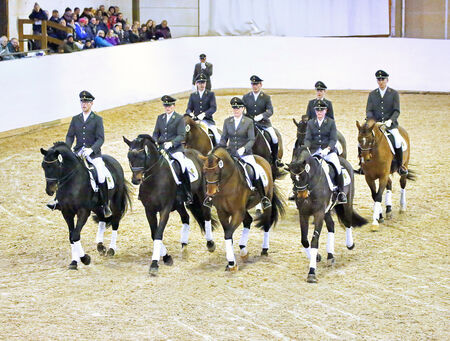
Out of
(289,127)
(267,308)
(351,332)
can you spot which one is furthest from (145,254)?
(289,127)

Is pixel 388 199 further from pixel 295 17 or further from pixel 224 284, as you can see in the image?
pixel 295 17

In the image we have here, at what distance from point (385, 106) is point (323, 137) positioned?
9.25 feet

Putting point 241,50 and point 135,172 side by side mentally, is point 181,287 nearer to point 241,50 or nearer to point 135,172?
point 135,172

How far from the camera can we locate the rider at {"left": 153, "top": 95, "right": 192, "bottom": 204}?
41.2 ft

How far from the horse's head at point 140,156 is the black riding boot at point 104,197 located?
86 cm

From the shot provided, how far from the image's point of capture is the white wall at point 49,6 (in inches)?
936

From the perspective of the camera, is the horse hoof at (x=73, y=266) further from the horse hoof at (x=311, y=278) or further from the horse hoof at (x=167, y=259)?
the horse hoof at (x=311, y=278)

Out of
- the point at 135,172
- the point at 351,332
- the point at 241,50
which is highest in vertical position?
the point at 241,50

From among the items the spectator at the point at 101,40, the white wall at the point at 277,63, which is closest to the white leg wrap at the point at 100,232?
the white wall at the point at 277,63

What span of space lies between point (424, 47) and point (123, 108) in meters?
9.84

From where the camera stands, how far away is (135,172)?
38.2 ft

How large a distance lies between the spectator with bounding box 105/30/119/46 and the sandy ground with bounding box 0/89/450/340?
364 inches

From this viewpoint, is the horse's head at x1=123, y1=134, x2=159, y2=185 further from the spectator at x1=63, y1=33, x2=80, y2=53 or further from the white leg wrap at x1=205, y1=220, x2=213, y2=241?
the spectator at x1=63, y1=33, x2=80, y2=53

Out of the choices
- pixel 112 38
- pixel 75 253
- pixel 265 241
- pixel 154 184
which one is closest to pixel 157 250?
pixel 154 184
